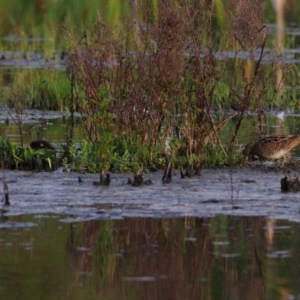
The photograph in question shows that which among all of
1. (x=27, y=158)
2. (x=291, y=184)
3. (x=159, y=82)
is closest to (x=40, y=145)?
(x=27, y=158)

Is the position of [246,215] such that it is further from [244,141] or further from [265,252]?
[244,141]

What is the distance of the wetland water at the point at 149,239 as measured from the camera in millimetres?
6574

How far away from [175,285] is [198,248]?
94 centimetres

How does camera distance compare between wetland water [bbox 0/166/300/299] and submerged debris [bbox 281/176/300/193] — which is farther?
submerged debris [bbox 281/176/300/193]

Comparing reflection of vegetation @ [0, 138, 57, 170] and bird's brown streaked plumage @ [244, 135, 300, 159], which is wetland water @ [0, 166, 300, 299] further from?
bird's brown streaked plumage @ [244, 135, 300, 159]

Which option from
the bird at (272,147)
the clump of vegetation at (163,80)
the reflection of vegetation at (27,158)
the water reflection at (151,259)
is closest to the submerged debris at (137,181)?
the clump of vegetation at (163,80)

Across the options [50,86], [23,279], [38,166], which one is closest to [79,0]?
[50,86]

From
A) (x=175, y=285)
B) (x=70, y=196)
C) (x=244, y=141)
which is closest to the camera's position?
(x=175, y=285)

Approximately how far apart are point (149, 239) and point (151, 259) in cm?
58

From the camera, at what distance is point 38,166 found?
10.5m

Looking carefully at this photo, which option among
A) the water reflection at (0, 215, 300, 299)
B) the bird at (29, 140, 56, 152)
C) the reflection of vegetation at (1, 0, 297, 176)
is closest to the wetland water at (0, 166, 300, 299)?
the water reflection at (0, 215, 300, 299)

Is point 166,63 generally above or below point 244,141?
above

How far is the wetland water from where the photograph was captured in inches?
259

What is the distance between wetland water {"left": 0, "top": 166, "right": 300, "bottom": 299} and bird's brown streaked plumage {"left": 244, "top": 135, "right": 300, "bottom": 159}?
30.9 inches
